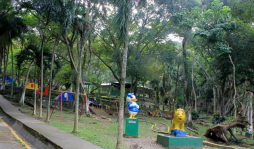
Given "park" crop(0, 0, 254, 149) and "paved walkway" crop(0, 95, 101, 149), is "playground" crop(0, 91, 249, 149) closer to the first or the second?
"park" crop(0, 0, 254, 149)

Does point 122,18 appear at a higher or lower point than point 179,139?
higher

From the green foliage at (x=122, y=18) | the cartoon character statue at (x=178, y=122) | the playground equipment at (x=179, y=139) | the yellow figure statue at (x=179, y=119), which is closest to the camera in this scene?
the green foliage at (x=122, y=18)

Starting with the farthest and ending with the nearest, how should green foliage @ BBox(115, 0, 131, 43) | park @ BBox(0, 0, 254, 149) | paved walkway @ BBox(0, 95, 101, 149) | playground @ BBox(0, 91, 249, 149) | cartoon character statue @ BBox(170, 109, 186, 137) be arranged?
cartoon character statue @ BBox(170, 109, 186, 137) → playground @ BBox(0, 91, 249, 149) → park @ BBox(0, 0, 254, 149) → green foliage @ BBox(115, 0, 131, 43) → paved walkway @ BBox(0, 95, 101, 149)

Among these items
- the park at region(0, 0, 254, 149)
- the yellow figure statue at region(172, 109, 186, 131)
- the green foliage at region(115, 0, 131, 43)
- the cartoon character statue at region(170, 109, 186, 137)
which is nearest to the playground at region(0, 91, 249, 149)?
the park at region(0, 0, 254, 149)

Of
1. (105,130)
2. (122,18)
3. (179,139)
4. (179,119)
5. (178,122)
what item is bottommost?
(105,130)

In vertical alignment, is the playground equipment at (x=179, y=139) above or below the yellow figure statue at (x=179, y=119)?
below

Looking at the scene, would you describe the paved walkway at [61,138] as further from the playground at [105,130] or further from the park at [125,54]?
the playground at [105,130]

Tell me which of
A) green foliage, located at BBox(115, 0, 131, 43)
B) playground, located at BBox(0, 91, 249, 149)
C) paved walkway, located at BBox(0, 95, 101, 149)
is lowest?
playground, located at BBox(0, 91, 249, 149)

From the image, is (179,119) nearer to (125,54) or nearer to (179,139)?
(179,139)

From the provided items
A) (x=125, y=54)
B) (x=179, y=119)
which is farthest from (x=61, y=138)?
(x=179, y=119)

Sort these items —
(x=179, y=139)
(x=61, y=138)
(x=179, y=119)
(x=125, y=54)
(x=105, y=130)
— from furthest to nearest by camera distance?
(x=105, y=130)
(x=179, y=119)
(x=179, y=139)
(x=61, y=138)
(x=125, y=54)

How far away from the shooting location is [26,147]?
24.5 feet

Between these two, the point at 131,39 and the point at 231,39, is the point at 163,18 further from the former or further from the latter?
the point at 231,39

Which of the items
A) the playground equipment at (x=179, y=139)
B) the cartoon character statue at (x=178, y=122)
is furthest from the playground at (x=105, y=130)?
the cartoon character statue at (x=178, y=122)
